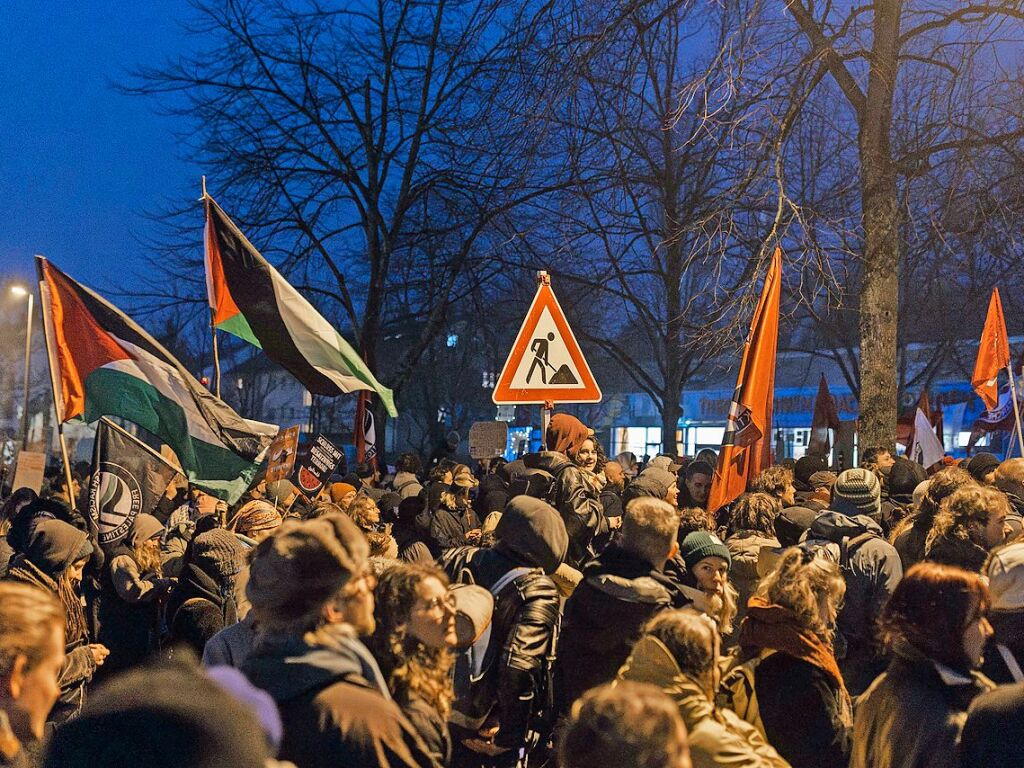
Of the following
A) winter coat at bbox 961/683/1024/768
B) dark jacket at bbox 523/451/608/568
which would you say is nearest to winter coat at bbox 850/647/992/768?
winter coat at bbox 961/683/1024/768

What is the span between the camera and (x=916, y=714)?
3186mm

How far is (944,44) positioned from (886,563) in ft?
25.9

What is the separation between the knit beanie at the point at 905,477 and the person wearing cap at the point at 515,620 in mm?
4977

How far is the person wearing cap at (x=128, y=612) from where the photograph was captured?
21.1 feet

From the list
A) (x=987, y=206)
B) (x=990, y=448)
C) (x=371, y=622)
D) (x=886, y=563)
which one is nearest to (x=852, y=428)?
(x=987, y=206)

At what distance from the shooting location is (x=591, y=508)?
6.42 meters

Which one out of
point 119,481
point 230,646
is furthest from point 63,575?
point 230,646

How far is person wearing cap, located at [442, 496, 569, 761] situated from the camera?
457 centimetres

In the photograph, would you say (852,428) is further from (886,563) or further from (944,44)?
(886,563)

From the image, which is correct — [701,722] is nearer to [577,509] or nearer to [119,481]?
→ [577,509]

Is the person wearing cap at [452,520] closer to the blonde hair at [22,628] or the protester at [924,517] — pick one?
the protester at [924,517]

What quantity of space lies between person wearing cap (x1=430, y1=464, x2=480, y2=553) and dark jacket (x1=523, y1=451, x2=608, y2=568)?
1857 millimetres

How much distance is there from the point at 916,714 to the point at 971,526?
2.26 m

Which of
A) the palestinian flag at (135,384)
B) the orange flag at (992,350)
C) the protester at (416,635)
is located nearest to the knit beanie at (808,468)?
the orange flag at (992,350)
